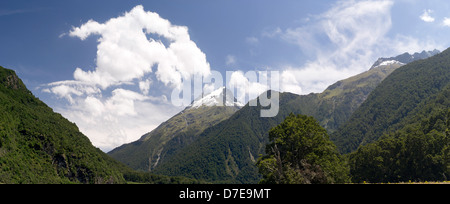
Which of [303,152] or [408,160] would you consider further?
[408,160]

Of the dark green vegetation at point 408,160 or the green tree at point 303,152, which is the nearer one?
the green tree at point 303,152

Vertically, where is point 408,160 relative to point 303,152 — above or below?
below

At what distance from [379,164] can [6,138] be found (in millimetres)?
181283

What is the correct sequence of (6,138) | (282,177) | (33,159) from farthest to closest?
(33,159) < (6,138) < (282,177)

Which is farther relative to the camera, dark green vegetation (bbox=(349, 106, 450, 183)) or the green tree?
dark green vegetation (bbox=(349, 106, 450, 183))
